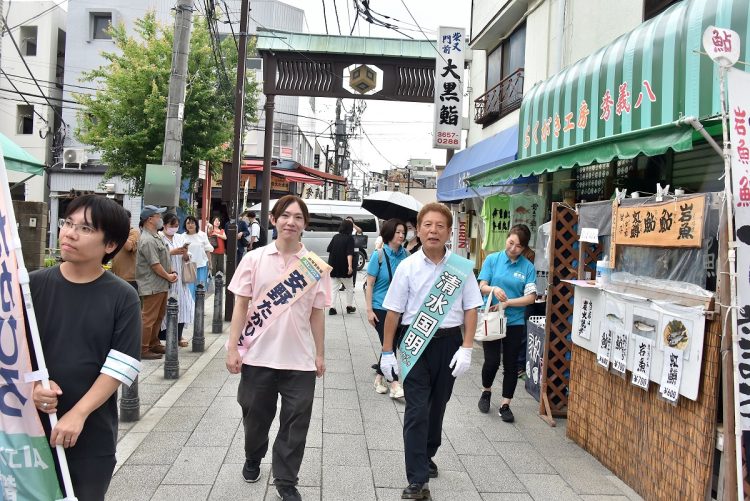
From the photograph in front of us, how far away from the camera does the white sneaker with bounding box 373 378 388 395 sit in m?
7.02

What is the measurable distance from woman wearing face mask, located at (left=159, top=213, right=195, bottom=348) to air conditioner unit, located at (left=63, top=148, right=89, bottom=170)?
21.0m

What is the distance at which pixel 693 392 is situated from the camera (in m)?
3.74

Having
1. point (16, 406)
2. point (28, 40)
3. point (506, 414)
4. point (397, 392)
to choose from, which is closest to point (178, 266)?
point (397, 392)

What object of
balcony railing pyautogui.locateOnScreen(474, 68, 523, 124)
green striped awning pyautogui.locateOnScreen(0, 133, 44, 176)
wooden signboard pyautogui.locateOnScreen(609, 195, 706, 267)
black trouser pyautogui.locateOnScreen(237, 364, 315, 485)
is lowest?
black trouser pyautogui.locateOnScreen(237, 364, 315, 485)

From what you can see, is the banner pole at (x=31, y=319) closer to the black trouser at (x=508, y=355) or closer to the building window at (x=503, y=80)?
the black trouser at (x=508, y=355)

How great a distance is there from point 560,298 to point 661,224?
2.18 metres

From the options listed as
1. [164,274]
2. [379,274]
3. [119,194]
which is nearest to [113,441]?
[379,274]

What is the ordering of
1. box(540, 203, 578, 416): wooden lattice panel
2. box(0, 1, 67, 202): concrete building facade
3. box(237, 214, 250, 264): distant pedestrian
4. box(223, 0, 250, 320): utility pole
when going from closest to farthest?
1. box(540, 203, 578, 416): wooden lattice panel
2. box(223, 0, 250, 320): utility pole
3. box(237, 214, 250, 264): distant pedestrian
4. box(0, 1, 67, 202): concrete building facade

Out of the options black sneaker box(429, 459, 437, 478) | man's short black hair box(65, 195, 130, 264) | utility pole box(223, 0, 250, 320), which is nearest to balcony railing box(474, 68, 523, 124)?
utility pole box(223, 0, 250, 320)

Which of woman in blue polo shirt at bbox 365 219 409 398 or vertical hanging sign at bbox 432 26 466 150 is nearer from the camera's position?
woman in blue polo shirt at bbox 365 219 409 398

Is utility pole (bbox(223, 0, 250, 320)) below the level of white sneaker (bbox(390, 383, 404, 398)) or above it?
above

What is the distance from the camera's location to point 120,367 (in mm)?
2578

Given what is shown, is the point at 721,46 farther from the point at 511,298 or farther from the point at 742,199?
the point at 511,298

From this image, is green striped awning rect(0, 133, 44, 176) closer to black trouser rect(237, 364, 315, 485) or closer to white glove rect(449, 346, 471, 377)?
black trouser rect(237, 364, 315, 485)
